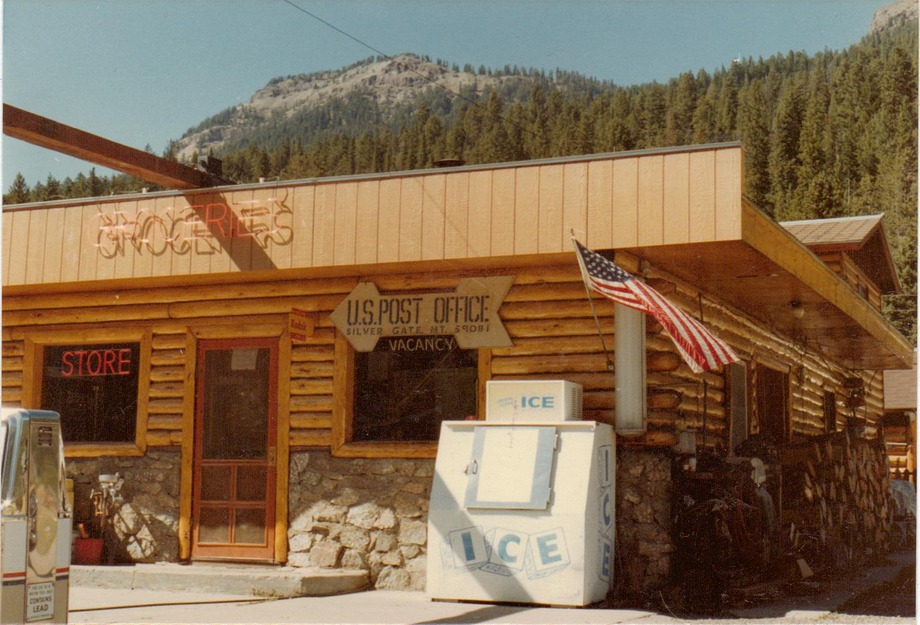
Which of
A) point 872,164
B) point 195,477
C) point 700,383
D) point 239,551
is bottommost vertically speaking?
point 239,551

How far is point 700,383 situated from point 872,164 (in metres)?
70.1

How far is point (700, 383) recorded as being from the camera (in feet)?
39.8

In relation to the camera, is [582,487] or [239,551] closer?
[582,487]

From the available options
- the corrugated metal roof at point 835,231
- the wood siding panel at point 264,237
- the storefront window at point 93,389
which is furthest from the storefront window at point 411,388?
the corrugated metal roof at point 835,231

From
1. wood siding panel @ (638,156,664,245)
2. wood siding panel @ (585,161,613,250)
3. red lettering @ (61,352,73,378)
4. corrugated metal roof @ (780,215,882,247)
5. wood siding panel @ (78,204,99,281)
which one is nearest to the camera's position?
wood siding panel @ (638,156,664,245)

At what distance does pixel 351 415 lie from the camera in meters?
11.6

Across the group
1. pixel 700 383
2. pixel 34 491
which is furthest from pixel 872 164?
pixel 34 491

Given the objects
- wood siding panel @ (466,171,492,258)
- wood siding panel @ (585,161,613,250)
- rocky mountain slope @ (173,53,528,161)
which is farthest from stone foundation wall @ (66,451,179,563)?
rocky mountain slope @ (173,53,528,161)

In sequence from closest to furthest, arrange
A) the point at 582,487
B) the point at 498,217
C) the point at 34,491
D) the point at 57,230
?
the point at 34,491
the point at 582,487
the point at 498,217
the point at 57,230

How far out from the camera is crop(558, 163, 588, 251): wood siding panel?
1025 centimetres

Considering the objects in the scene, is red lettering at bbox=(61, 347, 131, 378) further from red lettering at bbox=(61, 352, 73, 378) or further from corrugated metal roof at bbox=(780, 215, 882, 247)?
corrugated metal roof at bbox=(780, 215, 882, 247)

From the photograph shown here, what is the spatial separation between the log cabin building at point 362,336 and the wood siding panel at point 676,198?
0.02 m

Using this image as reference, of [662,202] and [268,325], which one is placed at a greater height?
[662,202]

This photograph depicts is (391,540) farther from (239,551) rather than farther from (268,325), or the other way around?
(268,325)
